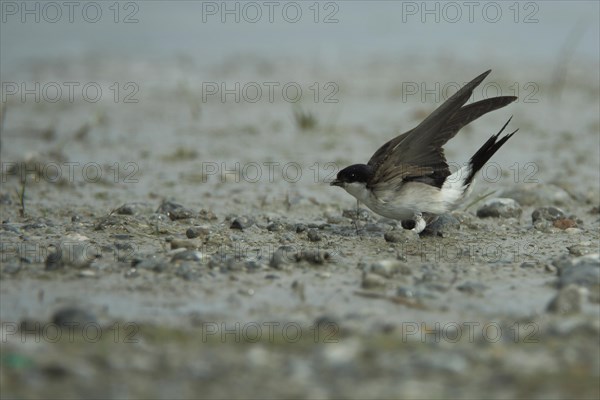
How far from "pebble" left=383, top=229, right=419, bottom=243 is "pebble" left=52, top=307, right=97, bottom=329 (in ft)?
6.26

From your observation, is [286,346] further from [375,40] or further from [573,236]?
[375,40]

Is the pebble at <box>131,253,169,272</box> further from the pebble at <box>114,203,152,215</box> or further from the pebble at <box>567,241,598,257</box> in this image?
the pebble at <box>567,241,598,257</box>

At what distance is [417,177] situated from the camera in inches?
194

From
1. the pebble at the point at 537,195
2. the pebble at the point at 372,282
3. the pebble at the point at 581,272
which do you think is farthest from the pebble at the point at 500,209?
the pebble at the point at 372,282

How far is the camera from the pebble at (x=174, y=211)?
17.5 feet

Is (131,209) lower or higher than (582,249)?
higher

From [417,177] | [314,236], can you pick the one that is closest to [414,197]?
→ [417,177]

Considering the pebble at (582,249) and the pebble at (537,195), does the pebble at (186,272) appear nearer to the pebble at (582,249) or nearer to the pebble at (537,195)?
the pebble at (582,249)

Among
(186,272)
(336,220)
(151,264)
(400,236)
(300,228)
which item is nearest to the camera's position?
(186,272)

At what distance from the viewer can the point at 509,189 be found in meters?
6.00

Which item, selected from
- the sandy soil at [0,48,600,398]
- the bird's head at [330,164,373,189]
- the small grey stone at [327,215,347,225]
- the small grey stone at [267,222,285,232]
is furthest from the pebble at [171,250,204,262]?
the small grey stone at [327,215,347,225]

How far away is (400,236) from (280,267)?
0.87 metres

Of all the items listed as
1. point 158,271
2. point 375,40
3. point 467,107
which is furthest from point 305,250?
point 375,40

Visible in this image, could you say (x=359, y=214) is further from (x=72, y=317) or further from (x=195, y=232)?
(x=72, y=317)
